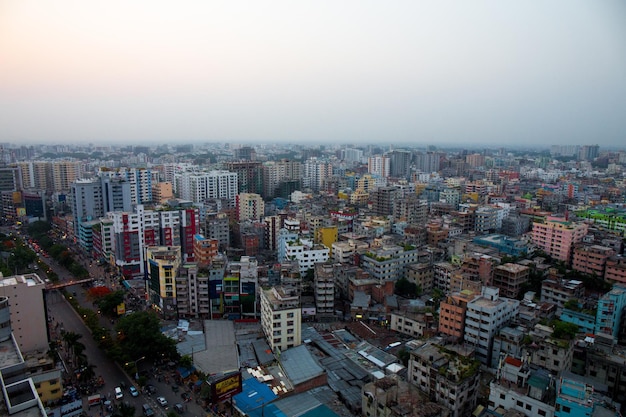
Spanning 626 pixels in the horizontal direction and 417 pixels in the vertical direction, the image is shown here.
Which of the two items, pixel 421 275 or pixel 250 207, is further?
pixel 250 207

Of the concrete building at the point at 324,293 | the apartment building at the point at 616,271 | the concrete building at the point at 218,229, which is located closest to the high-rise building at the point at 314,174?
the concrete building at the point at 218,229

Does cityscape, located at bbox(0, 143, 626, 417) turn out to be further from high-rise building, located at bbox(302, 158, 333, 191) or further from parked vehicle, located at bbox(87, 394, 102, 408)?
high-rise building, located at bbox(302, 158, 333, 191)

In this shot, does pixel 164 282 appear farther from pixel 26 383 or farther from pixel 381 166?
pixel 381 166

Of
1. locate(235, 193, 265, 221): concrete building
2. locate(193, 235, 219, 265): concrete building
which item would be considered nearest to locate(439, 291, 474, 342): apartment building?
locate(193, 235, 219, 265): concrete building

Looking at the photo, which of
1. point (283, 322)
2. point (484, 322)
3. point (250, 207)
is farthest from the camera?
point (250, 207)

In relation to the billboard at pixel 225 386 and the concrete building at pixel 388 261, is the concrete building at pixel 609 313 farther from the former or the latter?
the billboard at pixel 225 386

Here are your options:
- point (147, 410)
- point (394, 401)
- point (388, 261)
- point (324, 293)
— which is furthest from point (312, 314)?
point (147, 410)
